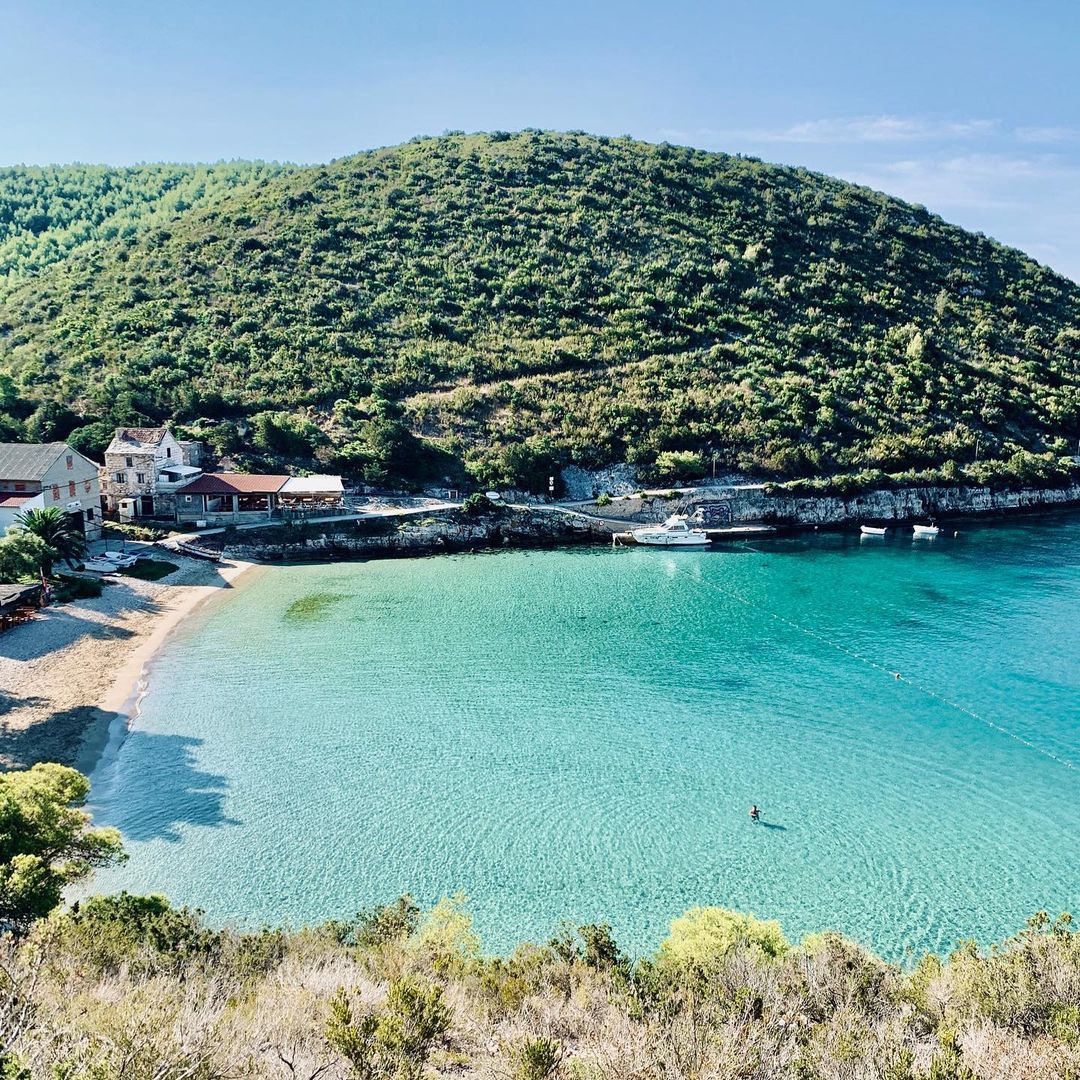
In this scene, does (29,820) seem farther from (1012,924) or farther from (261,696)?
(1012,924)

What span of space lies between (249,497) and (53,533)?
17959mm

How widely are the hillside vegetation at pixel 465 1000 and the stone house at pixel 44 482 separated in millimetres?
35515

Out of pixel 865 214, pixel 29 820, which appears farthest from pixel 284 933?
pixel 865 214

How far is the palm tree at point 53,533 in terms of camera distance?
41353 millimetres

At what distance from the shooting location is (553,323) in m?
90.5

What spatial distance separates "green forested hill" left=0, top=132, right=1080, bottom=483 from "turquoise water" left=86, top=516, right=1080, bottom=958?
29183 millimetres

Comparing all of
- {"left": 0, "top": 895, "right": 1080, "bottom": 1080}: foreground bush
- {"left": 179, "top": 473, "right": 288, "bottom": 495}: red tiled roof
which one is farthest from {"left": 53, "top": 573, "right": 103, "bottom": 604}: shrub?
{"left": 0, "top": 895, "right": 1080, "bottom": 1080}: foreground bush

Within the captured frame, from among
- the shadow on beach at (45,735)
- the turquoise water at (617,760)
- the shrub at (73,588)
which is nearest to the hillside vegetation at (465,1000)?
the turquoise water at (617,760)

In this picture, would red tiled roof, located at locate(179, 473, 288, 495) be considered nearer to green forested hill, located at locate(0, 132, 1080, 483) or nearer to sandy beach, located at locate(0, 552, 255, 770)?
green forested hill, located at locate(0, 132, 1080, 483)

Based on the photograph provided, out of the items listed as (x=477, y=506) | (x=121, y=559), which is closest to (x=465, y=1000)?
(x=121, y=559)

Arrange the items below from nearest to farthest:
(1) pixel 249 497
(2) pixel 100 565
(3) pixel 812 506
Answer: (2) pixel 100 565 < (1) pixel 249 497 < (3) pixel 812 506

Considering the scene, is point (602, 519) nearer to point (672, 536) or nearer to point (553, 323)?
A: point (672, 536)

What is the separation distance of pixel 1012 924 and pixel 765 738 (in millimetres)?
10353

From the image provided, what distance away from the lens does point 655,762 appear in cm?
2695
